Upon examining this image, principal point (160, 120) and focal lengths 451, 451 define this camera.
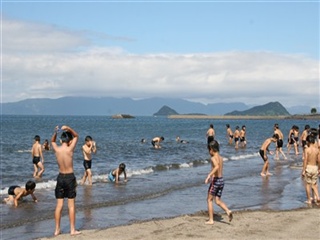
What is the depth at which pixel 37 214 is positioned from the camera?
37.8 ft

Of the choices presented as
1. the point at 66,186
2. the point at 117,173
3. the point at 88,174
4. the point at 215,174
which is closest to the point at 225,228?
the point at 215,174

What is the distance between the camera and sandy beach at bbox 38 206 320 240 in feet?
27.2

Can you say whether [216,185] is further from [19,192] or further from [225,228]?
[19,192]

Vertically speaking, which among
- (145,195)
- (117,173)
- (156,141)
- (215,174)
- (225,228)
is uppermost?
(215,174)

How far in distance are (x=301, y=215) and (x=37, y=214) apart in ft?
21.2

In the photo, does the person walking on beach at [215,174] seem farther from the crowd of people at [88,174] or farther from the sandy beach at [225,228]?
the sandy beach at [225,228]

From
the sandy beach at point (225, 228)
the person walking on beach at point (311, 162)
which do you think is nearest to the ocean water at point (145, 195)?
the person walking on beach at point (311, 162)

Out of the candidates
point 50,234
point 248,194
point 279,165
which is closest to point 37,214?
point 50,234

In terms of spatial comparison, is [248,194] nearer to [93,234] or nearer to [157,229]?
[157,229]

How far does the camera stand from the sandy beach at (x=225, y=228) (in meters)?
8.30

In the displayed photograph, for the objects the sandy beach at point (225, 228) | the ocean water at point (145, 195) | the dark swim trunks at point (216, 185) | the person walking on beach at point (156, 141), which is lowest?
the ocean water at point (145, 195)

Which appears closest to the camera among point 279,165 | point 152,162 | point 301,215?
point 301,215

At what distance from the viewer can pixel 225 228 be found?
884cm

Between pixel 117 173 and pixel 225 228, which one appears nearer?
pixel 225 228
